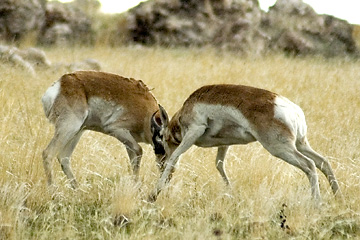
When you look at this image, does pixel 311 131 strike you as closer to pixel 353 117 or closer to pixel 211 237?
pixel 353 117

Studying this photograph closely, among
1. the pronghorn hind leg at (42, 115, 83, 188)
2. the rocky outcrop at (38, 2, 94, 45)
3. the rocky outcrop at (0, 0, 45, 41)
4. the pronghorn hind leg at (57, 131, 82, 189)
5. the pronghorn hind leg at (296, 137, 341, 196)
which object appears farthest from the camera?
the rocky outcrop at (38, 2, 94, 45)

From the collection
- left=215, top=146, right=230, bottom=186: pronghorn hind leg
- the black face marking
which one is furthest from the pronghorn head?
left=215, top=146, right=230, bottom=186: pronghorn hind leg

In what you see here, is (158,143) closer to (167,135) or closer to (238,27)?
(167,135)

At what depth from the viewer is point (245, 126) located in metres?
Answer: 6.78

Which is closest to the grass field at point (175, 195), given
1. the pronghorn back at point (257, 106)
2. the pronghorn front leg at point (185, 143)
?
the pronghorn front leg at point (185, 143)

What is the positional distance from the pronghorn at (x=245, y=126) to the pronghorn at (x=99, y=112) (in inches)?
21.7

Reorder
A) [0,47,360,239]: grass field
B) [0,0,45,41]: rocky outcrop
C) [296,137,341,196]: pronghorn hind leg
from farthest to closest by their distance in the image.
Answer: [0,0,45,41]: rocky outcrop
[296,137,341,196]: pronghorn hind leg
[0,47,360,239]: grass field

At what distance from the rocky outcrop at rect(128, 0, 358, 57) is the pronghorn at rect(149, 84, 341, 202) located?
1889cm

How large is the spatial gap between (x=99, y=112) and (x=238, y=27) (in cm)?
2013

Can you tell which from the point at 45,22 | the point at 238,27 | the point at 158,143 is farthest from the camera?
the point at 45,22

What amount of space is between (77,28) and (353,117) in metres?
18.9

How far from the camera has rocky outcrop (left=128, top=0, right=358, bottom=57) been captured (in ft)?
88.6

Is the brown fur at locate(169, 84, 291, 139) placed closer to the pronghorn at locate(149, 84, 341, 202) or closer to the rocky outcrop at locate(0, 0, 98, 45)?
the pronghorn at locate(149, 84, 341, 202)

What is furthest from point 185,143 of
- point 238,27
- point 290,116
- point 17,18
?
point 238,27
